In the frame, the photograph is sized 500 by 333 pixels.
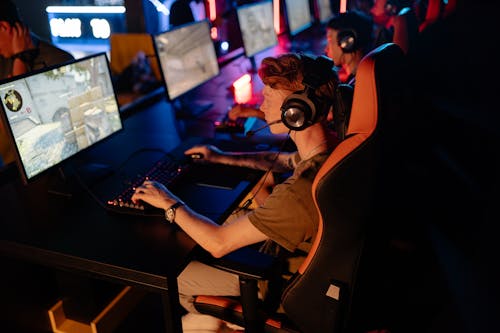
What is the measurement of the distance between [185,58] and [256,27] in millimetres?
994

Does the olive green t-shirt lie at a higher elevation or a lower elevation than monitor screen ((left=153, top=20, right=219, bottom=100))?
lower

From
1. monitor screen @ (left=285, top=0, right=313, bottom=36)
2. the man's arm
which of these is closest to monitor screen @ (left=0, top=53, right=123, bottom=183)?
the man's arm

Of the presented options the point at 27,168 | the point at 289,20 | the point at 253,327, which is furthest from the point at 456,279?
the point at 289,20

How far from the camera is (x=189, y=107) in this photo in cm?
235

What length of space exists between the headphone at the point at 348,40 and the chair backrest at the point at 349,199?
4.86 feet

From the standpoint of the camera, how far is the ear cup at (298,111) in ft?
4.00

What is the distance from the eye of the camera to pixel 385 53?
97 centimetres

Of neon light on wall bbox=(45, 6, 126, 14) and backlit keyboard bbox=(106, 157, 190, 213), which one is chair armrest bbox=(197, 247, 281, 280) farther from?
neon light on wall bbox=(45, 6, 126, 14)

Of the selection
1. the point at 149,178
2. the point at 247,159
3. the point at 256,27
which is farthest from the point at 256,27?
the point at 149,178

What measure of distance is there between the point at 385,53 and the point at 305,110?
305 millimetres

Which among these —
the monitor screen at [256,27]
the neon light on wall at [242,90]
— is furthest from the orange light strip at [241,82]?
the monitor screen at [256,27]

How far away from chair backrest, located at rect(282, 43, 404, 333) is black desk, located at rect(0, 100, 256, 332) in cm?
33

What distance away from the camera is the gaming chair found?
94cm

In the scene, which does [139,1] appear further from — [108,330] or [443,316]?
[443,316]
